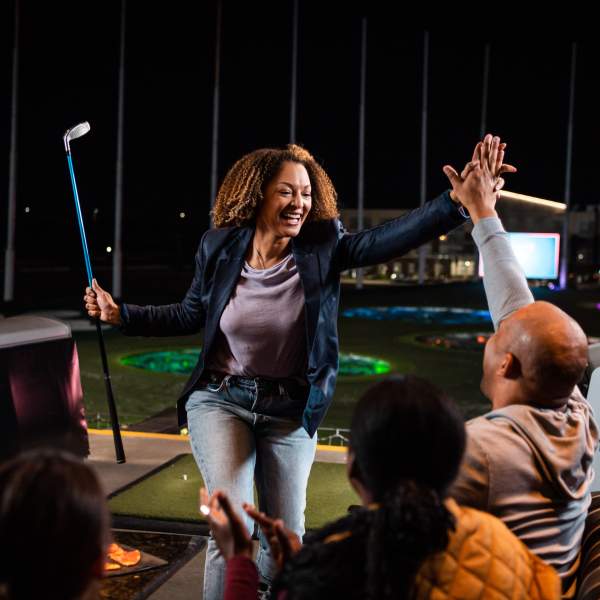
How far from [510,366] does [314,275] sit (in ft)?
3.48

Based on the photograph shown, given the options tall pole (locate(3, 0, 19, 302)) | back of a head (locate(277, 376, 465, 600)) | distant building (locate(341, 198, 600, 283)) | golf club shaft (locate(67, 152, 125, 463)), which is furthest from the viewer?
distant building (locate(341, 198, 600, 283))

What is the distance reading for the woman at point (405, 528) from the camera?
5.24 ft

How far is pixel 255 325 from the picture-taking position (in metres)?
3.18

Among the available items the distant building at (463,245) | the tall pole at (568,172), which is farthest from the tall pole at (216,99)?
the tall pole at (568,172)

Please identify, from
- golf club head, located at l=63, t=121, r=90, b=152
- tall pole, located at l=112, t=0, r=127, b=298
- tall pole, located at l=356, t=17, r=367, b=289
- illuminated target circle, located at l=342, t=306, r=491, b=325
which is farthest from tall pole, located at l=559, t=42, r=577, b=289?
golf club head, located at l=63, t=121, r=90, b=152

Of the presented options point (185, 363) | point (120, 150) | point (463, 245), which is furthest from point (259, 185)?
point (463, 245)

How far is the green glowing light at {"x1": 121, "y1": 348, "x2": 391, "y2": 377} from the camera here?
36.6 feet

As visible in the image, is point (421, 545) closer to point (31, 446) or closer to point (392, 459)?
point (392, 459)

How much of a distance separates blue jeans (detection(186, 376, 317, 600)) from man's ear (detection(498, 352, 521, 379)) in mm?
A: 1010

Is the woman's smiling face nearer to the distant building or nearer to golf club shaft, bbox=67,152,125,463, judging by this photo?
golf club shaft, bbox=67,152,125,463

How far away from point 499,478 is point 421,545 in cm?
61

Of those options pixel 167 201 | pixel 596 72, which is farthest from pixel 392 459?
pixel 167 201

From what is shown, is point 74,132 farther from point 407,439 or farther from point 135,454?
point 407,439

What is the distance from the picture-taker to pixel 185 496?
534 centimetres
